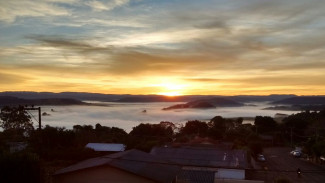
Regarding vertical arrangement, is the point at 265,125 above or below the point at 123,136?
below

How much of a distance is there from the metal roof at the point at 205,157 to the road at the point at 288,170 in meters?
1.95

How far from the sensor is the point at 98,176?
18094 millimetres

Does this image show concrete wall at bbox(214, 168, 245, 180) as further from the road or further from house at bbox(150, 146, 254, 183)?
the road

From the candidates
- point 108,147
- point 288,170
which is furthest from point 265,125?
point 108,147

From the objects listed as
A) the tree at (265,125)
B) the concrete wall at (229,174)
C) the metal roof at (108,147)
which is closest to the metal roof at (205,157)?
the concrete wall at (229,174)

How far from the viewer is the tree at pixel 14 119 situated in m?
47.6

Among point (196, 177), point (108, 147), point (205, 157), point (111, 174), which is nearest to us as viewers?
point (111, 174)

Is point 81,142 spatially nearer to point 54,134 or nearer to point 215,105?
point 54,134

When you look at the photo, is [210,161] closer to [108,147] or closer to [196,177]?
[196,177]

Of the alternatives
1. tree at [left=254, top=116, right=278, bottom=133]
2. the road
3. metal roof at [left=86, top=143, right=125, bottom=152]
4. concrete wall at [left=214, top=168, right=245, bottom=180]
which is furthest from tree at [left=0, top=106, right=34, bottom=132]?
tree at [left=254, top=116, right=278, bottom=133]

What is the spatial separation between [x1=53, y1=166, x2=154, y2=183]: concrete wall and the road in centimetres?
1085

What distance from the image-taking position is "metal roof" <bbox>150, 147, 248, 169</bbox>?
99.9 ft

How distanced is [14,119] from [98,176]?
34.2m

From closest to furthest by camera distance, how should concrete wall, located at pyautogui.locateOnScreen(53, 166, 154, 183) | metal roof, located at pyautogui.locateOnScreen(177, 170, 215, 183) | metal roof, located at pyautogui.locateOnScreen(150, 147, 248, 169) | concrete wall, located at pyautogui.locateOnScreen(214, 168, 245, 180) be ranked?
1. concrete wall, located at pyautogui.locateOnScreen(53, 166, 154, 183)
2. metal roof, located at pyautogui.locateOnScreen(177, 170, 215, 183)
3. concrete wall, located at pyautogui.locateOnScreen(214, 168, 245, 180)
4. metal roof, located at pyautogui.locateOnScreen(150, 147, 248, 169)
